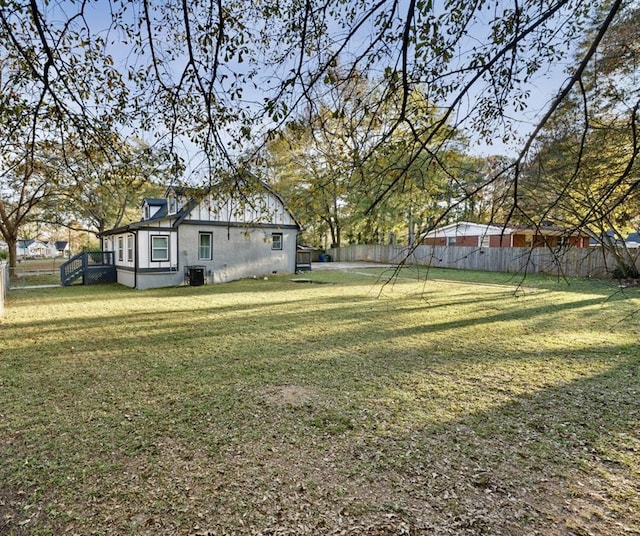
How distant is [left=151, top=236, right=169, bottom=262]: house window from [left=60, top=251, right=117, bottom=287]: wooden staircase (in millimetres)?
3446

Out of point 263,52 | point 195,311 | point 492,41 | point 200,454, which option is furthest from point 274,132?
point 195,311

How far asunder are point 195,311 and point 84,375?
4.46 metres

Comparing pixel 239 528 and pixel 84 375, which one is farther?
pixel 84 375

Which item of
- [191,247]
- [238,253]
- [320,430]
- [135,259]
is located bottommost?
[320,430]

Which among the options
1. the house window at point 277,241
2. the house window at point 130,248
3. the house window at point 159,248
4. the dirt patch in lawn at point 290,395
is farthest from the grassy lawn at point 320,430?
the house window at point 277,241

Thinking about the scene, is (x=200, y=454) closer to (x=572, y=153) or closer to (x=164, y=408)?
(x=164, y=408)

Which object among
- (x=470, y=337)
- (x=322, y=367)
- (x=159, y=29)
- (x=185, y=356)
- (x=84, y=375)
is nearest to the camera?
(x=159, y=29)

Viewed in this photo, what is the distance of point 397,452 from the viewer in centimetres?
282

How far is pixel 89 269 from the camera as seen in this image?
51.1 ft

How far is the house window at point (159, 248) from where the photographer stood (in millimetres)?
14242

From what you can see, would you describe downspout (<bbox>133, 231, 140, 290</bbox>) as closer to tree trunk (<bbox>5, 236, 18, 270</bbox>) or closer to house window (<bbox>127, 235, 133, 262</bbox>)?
house window (<bbox>127, 235, 133, 262</bbox>)

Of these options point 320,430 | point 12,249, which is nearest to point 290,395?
point 320,430

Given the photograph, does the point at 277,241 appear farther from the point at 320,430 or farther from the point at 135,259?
the point at 320,430

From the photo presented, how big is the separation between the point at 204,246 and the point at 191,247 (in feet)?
2.09
